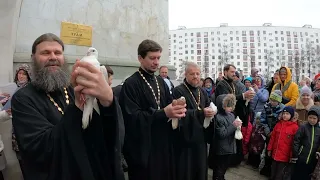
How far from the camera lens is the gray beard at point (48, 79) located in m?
1.78

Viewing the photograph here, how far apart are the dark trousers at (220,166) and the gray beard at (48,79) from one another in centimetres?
342

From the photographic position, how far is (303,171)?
4.13 meters

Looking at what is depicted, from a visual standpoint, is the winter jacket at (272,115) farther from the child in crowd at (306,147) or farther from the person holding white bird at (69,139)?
the person holding white bird at (69,139)

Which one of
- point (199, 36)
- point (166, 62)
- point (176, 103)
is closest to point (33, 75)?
point (176, 103)

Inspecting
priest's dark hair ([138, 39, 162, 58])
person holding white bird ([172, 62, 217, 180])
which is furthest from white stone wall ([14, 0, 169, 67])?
person holding white bird ([172, 62, 217, 180])

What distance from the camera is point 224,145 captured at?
4523mm

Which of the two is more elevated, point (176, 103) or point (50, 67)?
point (50, 67)

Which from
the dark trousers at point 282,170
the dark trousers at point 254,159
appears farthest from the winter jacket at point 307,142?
the dark trousers at point 254,159

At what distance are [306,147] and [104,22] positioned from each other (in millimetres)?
5494

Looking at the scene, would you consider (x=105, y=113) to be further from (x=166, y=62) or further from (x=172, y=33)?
(x=172, y=33)

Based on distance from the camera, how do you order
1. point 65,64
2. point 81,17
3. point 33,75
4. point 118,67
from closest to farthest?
point 33,75 → point 65,64 → point 81,17 → point 118,67

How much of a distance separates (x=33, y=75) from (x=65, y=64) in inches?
9.9

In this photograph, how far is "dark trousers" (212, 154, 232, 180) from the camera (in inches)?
175

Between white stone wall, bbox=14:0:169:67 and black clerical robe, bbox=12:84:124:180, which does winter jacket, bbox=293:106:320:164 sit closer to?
black clerical robe, bbox=12:84:124:180
